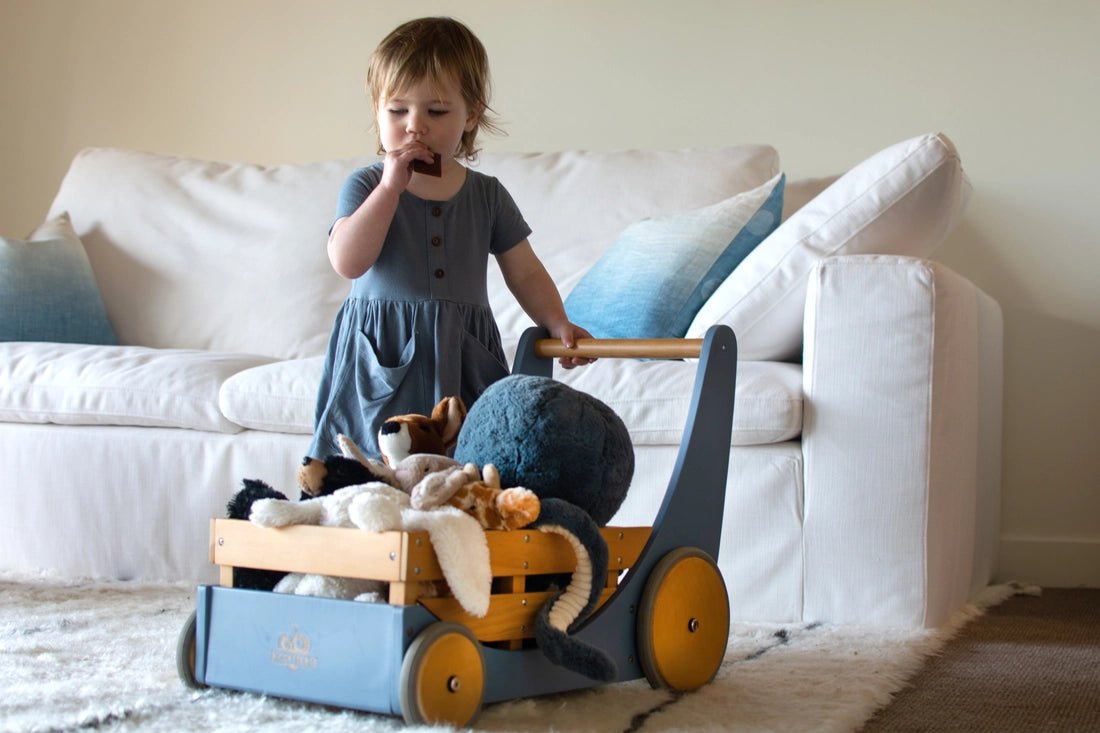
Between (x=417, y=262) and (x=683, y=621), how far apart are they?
537 mm

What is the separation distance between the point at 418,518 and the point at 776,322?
2.92ft

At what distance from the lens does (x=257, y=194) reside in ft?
8.81

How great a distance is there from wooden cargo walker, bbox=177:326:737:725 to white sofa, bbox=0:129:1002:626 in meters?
0.37

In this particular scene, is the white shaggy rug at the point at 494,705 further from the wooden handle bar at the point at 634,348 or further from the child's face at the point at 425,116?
the child's face at the point at 425,116

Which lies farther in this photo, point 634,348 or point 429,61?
point 429,61

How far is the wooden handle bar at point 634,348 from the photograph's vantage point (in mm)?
1275

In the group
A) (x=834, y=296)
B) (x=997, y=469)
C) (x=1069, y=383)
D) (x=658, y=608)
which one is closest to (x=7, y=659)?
(x=658, y=608)

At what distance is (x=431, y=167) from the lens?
4.66 feet

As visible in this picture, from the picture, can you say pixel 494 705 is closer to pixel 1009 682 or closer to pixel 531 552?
pixel 531 552

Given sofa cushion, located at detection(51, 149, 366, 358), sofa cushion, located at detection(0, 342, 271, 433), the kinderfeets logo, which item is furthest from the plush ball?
sofa cushion, located at detection(51, 149, 366, 358)

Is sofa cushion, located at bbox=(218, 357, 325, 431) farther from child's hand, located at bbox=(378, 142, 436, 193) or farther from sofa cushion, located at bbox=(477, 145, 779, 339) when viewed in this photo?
child's hand, located at bbox=(378, 142, 436, 193)

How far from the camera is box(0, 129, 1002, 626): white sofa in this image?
5.25 ft

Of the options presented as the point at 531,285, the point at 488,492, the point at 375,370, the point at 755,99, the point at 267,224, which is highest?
the point at 755,99

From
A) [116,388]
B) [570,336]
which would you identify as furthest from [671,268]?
[116,388]
